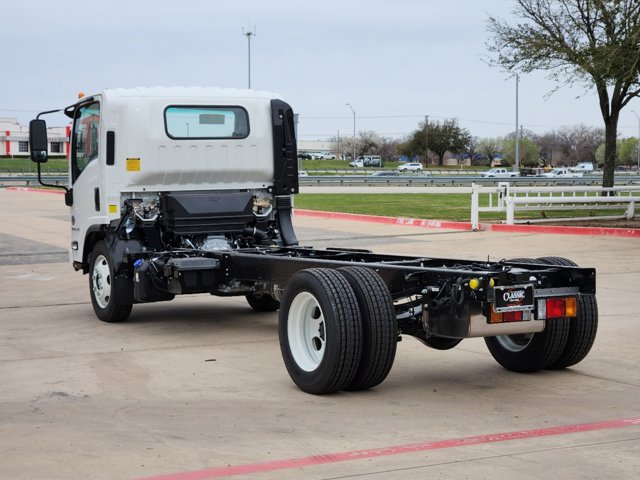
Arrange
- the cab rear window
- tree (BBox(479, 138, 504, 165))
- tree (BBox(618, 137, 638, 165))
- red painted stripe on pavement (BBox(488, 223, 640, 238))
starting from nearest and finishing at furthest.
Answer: the cab rear window < red painted stripe on pavement (BBox(488, 223, 640, 238)) < tree (BBox(479, 138, 504, 165)) < tree (BBox(618, 137, 638, 165))

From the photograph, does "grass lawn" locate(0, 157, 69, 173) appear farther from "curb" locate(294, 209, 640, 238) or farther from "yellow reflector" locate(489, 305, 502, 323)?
"yellow reflector" locate(489, 305, 502, 323)

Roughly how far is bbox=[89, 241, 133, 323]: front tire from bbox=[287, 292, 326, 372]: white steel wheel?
11.7 feet

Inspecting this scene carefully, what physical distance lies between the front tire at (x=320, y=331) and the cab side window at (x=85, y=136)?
4.43m

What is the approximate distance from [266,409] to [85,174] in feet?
18.2

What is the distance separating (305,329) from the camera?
7.84 m

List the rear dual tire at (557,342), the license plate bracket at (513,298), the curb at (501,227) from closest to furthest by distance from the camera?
the license plate bracket at (513,298), the rear dual tire at (557,342), the curb at (501,227)

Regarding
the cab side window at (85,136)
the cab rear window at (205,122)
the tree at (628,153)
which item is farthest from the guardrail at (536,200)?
the tree at (628,153)

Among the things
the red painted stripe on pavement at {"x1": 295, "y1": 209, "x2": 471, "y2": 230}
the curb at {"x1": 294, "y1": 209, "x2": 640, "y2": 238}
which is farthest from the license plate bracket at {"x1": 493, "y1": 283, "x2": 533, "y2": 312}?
the red painted stripe on pavement at {"x1": 295, "y1": 209, "x2": 471, "y2": 230}

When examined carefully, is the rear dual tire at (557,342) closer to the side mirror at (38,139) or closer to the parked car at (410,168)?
the side mirror at (38,139)

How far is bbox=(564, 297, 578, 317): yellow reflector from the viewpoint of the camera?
7.44m

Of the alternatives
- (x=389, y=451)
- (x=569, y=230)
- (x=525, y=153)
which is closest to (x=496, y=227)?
(x=569, y=230)

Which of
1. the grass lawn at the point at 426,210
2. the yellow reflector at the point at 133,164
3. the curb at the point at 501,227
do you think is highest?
the yellow reflector at the point at 133,164

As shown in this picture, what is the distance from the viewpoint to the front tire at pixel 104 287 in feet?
35.8

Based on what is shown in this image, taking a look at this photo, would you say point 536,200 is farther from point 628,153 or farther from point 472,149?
point 628,153
